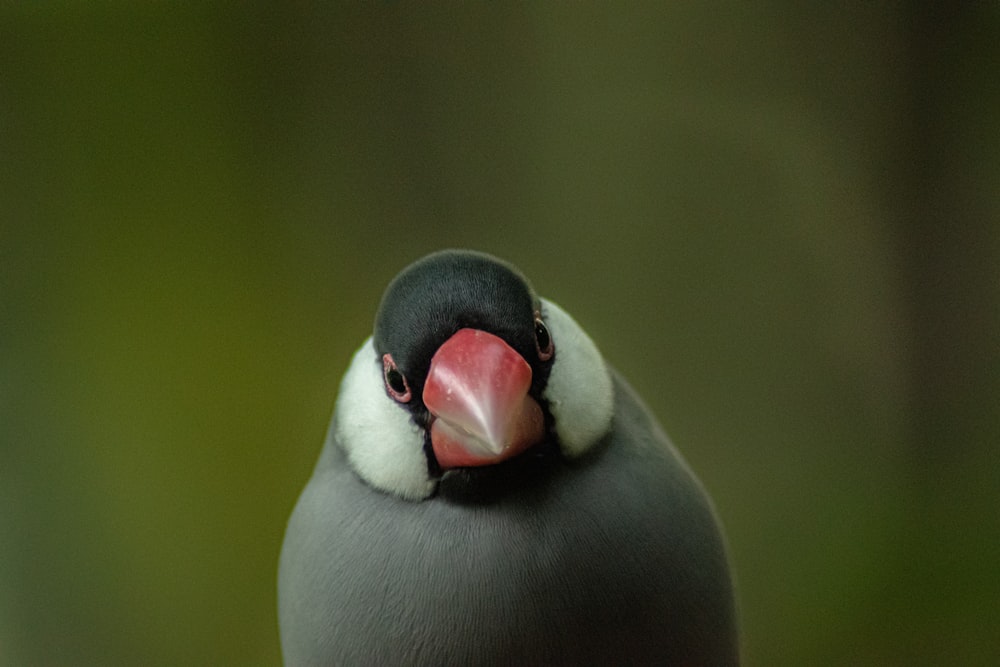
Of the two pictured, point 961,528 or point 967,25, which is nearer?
point 967,25

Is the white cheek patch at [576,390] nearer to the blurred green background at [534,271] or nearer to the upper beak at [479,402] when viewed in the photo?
the upper beak at [479,402]

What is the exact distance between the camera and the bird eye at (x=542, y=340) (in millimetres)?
724

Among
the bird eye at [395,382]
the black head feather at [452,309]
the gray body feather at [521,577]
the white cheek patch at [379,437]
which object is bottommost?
the gray body feather at [521,577]

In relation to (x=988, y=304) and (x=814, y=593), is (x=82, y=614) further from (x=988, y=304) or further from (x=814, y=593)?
(x=988, y=304)

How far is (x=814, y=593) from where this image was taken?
1438 mm

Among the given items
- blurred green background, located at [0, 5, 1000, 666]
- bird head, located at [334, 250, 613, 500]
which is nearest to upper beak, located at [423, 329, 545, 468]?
bird head, located at [334, 250, 613, 500]

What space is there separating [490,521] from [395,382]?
134mm

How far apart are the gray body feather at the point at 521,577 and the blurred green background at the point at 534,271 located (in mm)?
700

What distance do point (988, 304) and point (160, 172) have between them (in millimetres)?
1273

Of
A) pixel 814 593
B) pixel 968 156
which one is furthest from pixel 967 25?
pixel 814 593

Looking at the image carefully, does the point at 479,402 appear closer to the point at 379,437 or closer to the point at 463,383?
the point at 463,383

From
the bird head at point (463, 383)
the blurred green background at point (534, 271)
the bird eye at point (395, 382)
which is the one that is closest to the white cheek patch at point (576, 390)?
the bird head at point (463, 383)

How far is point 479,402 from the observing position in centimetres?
63

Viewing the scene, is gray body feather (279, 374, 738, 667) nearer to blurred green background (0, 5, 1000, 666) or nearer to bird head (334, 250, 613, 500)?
bird head (334, 250, 613, 500)
